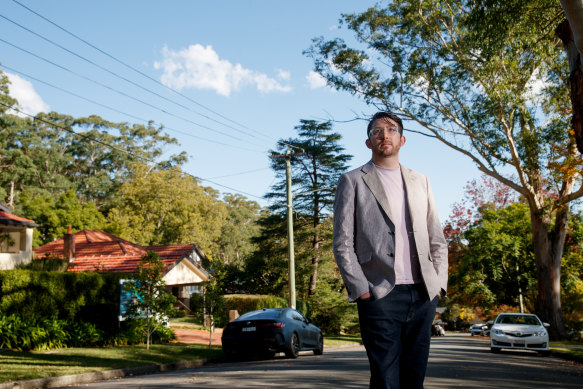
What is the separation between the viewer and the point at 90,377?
10891 millimetres

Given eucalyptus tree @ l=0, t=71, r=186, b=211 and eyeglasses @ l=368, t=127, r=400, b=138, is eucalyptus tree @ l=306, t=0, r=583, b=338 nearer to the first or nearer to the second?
eyeglasses @ l=368, t=127, r=400, b=138

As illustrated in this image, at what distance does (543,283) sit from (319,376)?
20.6 meters

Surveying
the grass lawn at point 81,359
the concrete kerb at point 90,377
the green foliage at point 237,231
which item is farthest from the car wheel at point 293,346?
the green foliage at point 237,231

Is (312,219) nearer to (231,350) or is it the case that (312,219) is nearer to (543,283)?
(543,283)

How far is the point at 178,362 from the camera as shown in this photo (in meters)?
13.9

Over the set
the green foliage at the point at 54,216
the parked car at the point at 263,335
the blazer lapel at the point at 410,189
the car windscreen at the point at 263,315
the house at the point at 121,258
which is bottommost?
the parked car at the point at 263,335

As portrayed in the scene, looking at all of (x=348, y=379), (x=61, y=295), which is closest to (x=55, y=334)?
(x=61, y=295)

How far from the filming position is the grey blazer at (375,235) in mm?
3324

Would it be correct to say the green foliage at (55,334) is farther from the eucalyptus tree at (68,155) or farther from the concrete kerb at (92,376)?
the eucalyptus tree at (68,155)

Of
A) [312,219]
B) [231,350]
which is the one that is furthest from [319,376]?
[312,219]

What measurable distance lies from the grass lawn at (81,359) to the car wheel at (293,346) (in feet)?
6.42

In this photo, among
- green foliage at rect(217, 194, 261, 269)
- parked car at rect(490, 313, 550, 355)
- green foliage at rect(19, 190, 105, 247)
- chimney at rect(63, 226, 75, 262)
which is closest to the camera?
parked car at rect(490, 313, 550, 355)

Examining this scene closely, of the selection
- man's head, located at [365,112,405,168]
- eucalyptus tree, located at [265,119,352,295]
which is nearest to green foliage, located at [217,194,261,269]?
eucalyptus tree, located at [265,119,352,295]

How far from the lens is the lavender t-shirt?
11.1 ft
